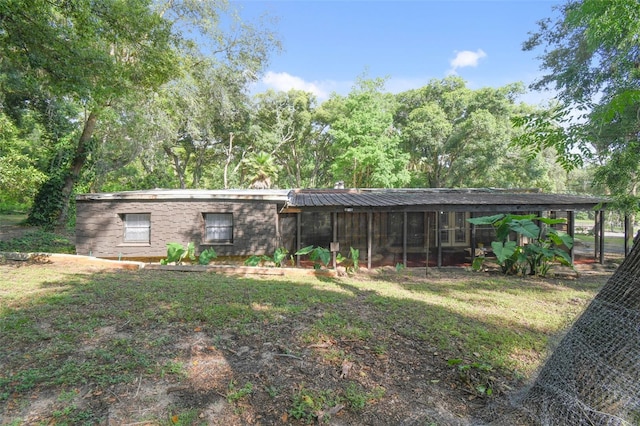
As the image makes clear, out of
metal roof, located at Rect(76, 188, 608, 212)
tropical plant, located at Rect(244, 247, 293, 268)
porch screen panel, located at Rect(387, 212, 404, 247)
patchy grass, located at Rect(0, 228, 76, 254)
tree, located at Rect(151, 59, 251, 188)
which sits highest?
tree, located at Rect(151, 59, 251, 188)

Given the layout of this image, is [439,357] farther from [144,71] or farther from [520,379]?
[144,71]

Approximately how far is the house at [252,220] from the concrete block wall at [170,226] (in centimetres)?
3

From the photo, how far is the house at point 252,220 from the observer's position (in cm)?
1046

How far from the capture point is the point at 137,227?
11.0 metres

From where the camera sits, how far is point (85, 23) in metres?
7.34

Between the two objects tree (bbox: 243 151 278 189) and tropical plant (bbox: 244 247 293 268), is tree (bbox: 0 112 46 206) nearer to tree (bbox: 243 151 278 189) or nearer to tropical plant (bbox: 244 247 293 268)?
tropical plant (bbox: 244 247 293 268)

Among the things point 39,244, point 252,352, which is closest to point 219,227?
point 39,244

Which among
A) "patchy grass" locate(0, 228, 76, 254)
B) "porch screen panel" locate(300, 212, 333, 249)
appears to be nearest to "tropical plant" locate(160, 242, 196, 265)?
"porch screen panel" locate(300, 212, 333, 249)

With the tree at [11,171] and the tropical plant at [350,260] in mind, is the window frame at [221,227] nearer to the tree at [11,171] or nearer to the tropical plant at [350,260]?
the tropical plant at [350,260]

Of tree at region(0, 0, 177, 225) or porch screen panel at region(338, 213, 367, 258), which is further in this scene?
porch screen panel at region(338, 213, 367, 258)

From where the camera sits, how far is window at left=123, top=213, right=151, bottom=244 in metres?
10.9

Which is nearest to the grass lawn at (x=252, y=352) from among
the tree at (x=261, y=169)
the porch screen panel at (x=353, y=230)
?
the porch screen panel at (x=353, y=230)

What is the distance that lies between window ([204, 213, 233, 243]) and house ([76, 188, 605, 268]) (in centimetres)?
3

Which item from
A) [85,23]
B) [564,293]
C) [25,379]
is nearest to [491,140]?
[564,293]
